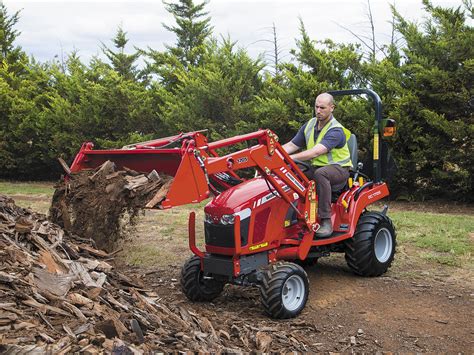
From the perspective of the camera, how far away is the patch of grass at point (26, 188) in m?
14.4

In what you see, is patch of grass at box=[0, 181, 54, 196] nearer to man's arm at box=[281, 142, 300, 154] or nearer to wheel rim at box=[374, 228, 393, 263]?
man's arm at box=[281, 142, 300, 154]

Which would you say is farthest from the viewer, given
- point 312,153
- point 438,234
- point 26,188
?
point 26,188

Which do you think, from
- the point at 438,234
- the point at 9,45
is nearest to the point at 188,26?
the point at 9,45

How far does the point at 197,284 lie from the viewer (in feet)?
18.8

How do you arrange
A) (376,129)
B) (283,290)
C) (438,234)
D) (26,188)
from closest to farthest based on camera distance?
1. (283,290)
2. (376,129)
3. (438,234)
4. (26,188)

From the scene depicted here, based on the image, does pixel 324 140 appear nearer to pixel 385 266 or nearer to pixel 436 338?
pixel 385 266

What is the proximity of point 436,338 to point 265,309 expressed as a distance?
5.15 feet

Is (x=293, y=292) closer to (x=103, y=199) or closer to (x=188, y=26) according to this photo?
(x=103, y=199)

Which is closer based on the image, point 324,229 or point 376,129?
point 324,229

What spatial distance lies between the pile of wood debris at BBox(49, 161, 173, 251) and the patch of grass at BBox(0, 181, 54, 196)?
323 inches

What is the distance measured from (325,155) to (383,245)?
154 cm

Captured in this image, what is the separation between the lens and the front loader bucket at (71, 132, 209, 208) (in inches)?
185

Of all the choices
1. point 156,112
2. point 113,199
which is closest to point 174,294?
point 113,199

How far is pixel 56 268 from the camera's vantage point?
4.77 meters
